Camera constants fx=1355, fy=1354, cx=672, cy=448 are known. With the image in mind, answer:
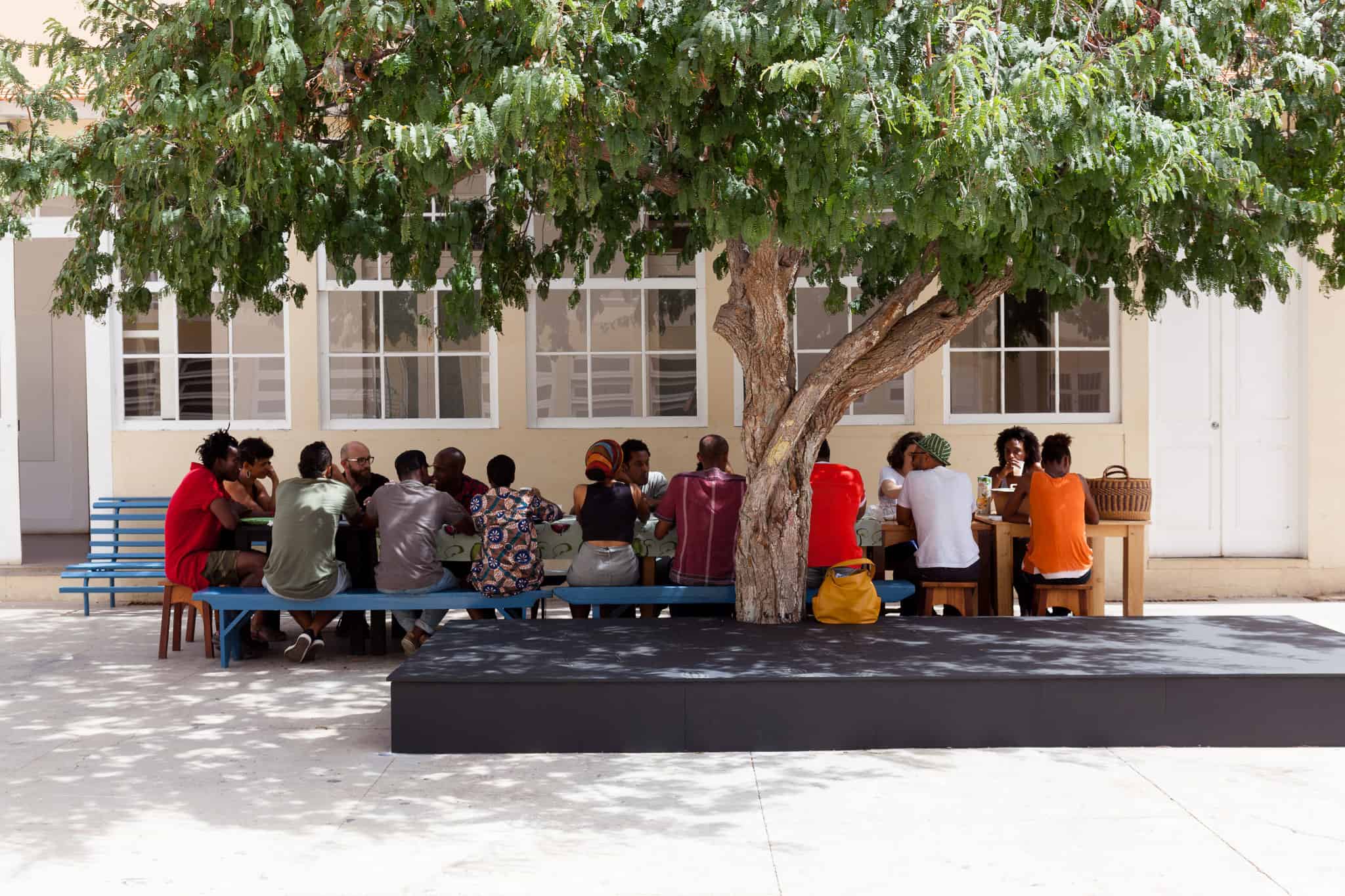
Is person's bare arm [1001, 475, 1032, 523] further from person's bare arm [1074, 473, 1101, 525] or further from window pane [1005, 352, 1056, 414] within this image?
window pane [1005, 352, 1056, 414]

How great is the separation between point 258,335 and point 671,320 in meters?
3.11

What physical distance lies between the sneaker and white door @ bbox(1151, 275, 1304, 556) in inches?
240

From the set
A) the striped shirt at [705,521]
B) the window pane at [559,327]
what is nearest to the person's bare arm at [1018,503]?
the striped shirt at [705,521]

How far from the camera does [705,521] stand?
718 centimetres

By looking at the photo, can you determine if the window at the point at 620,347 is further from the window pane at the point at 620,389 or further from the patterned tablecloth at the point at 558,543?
the patterned tablecloth at the point at 558,543

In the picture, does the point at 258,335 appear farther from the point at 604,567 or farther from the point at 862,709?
the point at 862,709

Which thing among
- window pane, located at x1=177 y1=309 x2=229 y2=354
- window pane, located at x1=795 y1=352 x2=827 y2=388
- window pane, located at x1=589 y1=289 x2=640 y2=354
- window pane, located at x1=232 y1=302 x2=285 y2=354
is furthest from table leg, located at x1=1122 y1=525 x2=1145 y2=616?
window pane, located at x1=177 y1=309 x2=229 y2=354

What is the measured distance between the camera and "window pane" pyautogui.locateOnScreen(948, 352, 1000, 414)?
33.2ft

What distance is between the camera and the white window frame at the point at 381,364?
1009 cm

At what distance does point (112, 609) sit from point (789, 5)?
738cm

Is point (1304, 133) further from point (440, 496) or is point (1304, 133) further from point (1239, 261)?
point (440, 496)

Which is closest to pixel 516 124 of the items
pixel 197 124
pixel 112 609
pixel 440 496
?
pixel 197 124

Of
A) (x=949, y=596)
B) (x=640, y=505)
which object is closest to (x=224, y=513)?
(x=640, y=505)

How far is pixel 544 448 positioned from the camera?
1001 cm
